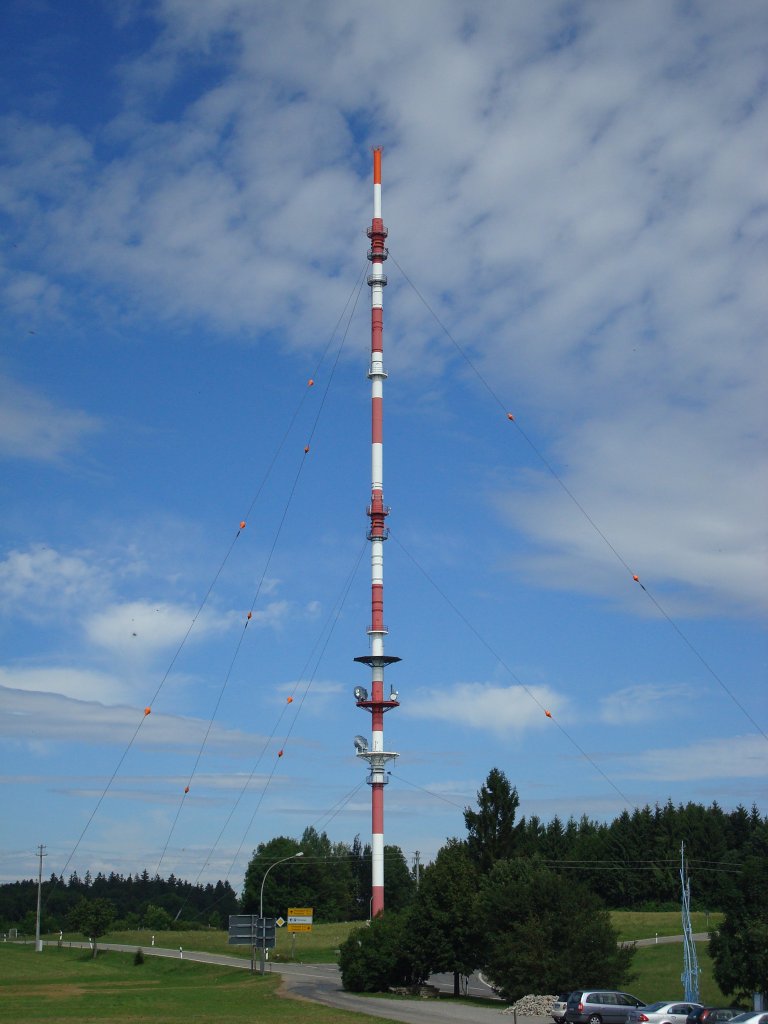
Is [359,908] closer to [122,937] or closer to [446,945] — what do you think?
[122,937]

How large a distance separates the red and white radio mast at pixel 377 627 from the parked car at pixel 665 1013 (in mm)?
32171

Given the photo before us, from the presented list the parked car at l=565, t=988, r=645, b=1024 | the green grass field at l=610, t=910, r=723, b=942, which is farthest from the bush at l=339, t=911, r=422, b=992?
the green grass field at l=610, t=910, r=723, b=942

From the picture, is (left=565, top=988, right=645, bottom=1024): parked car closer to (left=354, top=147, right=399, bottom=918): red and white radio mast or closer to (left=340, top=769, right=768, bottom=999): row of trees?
(left=340, top=769, right=768, bottom=999): row of trees

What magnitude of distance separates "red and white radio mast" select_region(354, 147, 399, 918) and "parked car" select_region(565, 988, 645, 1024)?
28749mm

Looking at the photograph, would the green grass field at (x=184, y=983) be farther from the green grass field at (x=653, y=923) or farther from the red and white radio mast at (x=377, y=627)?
the red and white radio mast at (x=377, y=627)

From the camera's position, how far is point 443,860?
2542 inches

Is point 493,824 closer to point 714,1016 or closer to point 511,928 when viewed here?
point 511,928

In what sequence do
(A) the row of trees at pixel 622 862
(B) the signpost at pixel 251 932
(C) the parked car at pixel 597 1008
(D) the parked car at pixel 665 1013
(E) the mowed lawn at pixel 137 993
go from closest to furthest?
(D) the parked car at pixel 665 1013 < (C) the parked car at pixel 597 1008 < (E) the mowed lawn at pixel 137 993 < (B) the signpost at pixel 251 932 < (A) the row of trees at pixel 622 862

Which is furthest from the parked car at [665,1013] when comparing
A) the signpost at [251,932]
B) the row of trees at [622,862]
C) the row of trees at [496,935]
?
the row of trees at [622,862]

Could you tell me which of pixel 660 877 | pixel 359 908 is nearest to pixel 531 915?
pixel 660 877

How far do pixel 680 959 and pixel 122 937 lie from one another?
7867cm

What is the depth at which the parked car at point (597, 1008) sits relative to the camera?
140 feet

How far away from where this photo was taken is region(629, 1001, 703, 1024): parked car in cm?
3972

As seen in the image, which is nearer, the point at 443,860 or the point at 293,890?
the point at 443,860
